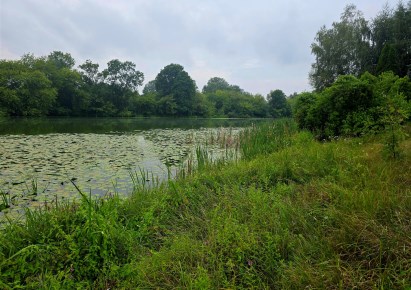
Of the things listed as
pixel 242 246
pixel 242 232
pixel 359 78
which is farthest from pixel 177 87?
pixel 242 246

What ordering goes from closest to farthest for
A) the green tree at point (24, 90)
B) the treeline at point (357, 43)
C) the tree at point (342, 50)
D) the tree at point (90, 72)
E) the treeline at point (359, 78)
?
the treeline at point (359, 78), the treeline at point (357, 43), the tree at point (342, 50), the green tree at point (24, 90), the tree at point (90, 72)

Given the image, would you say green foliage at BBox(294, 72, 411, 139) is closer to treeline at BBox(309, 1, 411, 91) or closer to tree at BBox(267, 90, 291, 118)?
treeline at BBox(309, 1, 411, 91)

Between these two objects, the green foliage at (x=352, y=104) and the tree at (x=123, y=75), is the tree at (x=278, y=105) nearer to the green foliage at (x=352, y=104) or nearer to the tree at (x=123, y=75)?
the tree at (x=123, y=75)

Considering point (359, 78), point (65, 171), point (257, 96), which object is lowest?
point (65, 171)

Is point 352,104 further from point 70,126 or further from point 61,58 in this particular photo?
point 61,58

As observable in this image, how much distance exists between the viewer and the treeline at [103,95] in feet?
141

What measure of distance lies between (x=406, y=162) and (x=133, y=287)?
4.76 meters

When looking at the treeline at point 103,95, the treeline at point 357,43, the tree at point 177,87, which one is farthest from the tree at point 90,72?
the treeline at point 357,43

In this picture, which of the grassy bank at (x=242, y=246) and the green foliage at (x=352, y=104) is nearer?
the grassy bank at (x=242, y=246)

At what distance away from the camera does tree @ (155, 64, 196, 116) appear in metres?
72.4

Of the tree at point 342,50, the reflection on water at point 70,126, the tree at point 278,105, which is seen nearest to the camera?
the reflection on water at point 70,126

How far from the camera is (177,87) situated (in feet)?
243

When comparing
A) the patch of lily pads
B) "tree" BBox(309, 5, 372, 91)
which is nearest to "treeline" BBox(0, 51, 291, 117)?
the patch of lily pads

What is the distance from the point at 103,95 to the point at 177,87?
21880mm
